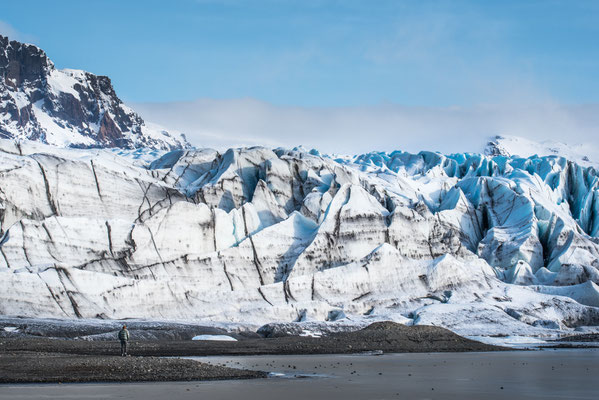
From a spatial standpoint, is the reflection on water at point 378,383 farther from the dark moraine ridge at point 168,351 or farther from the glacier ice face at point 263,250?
the glacier ice face at point 263,250

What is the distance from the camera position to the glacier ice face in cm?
4272

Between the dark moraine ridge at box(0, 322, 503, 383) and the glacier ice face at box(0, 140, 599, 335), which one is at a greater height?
the glacier ice face at box(0, 140, 599, 335)

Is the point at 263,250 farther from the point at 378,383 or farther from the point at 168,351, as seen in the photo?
the point at 378,383

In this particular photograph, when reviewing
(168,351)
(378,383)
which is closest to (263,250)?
(168,351)

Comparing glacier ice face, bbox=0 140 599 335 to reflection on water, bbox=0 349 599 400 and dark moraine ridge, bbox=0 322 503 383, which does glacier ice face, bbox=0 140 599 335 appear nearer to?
dark moraine ridge, bbox=0 322 503 383

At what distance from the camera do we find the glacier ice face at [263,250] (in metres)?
42.7

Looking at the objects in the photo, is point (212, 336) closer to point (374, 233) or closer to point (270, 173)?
point (374, 233)

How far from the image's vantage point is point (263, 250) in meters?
49.0

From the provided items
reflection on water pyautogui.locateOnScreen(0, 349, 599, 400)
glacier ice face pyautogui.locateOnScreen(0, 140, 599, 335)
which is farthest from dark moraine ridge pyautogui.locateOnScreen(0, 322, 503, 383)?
glacier ice face pyautogui.locateOnScreen(0, 140, 599, 335)

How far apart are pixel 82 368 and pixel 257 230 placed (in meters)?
31.6

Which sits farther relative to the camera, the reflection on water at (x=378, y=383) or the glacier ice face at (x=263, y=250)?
the glacier ice face at (x=263, y=250)

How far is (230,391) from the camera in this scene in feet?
55.6

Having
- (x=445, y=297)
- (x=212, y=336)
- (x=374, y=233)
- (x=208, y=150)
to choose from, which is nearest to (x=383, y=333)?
(x=212, y=336)

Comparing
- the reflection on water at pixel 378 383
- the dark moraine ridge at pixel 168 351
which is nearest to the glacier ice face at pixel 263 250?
the dark moraine ridge at pixel 168 351
